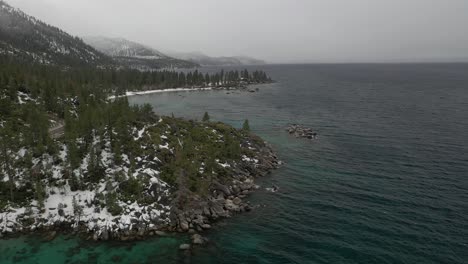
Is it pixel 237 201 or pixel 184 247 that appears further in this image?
pixel 237 201

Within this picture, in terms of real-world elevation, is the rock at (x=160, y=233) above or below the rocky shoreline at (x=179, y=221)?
below

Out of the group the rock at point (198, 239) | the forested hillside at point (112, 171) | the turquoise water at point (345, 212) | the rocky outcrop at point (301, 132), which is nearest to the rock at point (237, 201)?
the forested hillside at point (112, 171)

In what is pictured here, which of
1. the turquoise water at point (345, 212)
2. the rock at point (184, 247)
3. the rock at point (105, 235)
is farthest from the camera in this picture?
the rock at point (105, 235)

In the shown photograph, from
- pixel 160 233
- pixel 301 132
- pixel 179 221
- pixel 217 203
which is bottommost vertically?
pixel 160 233

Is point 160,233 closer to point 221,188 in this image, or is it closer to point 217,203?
point 217,203

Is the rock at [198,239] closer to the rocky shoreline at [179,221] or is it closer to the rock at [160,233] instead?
the rocky shoreline at [179,221]

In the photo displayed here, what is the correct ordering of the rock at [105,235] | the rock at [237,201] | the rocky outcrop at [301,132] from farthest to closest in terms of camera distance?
the rocky outcrop at [301,132], the rock at [237,201], the rock at [105,235]

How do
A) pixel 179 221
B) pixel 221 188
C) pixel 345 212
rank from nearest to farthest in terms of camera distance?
1. pixel 179 221
2. pixel 345 212
3. pixel 221 188

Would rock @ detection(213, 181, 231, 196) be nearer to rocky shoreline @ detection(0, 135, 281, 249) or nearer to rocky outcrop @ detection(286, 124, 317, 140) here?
rocky shoreline @ detection(0, 135, 281, 249)

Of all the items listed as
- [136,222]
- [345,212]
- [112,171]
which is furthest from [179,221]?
[345,212]
